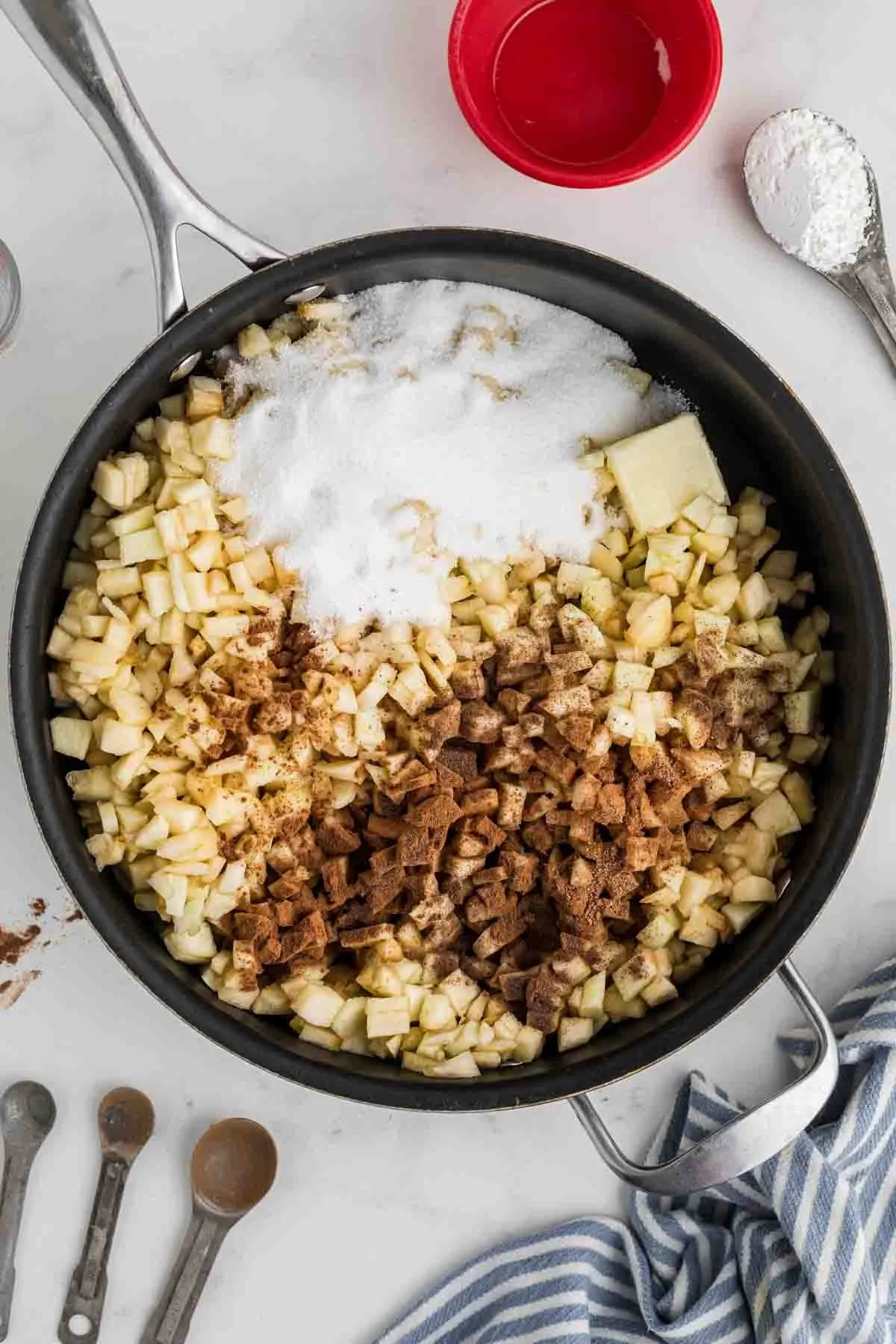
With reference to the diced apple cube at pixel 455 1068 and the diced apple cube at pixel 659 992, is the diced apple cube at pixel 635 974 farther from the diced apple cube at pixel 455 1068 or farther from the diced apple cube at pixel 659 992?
the diced apple cube at pixel 455 1068

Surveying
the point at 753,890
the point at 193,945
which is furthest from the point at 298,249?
the point at 753,890

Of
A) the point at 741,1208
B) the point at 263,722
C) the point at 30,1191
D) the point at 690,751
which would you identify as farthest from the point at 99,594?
the point at 741,1208

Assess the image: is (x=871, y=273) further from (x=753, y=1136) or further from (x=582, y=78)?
(x=753, y=1136)

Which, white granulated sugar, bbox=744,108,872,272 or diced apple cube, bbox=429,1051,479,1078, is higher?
white granulated sugar, bbox=744,108,872,272

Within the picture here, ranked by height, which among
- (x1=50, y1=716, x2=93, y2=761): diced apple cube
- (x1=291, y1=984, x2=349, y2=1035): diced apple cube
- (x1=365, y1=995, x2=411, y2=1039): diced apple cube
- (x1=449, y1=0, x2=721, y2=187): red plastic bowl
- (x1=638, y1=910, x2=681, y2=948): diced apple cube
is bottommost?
(x1=638, y1=910, x2=681, y2=948): diced apple cube

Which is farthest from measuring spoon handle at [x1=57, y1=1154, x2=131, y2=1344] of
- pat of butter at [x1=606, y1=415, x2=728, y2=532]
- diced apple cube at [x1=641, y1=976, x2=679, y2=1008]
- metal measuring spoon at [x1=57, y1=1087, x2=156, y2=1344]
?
pat of butter at [x1=606, y1=415, x2=728, y2=532]

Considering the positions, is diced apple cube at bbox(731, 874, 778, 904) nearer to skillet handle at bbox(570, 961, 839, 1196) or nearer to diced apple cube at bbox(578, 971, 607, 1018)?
skillet handle at bbox(570, 961, 839, 1196)

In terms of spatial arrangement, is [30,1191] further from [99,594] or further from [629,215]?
[629,215]
